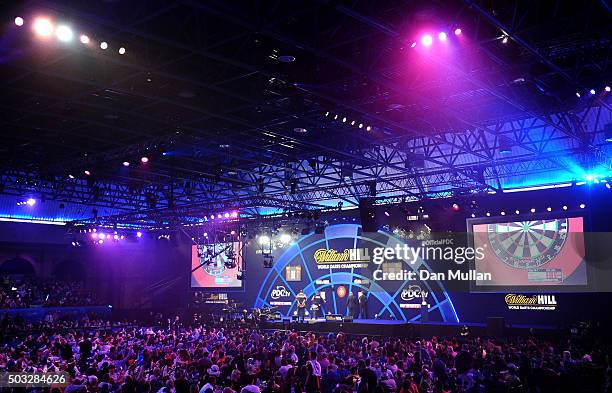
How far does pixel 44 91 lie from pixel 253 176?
11.0 meters

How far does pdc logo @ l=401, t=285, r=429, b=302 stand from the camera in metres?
25.0

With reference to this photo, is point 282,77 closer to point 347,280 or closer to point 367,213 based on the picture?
point 367,213

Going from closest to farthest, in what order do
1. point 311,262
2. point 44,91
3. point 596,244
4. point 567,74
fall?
point 567,74, point 44,91, point 596,244, point 311,262

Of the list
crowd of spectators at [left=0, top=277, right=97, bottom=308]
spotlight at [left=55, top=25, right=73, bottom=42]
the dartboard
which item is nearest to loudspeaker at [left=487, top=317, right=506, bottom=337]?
the dartboard

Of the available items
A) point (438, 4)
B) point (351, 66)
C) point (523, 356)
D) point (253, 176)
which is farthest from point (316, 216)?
point (438, 4)

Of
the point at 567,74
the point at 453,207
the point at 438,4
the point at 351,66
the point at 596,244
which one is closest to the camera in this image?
the point at 438,4

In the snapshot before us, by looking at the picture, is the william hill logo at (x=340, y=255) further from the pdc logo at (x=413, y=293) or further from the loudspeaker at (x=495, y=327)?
the loudspeaker at (x=495, y=327)

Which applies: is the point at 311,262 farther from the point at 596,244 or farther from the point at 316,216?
the point at 596,244

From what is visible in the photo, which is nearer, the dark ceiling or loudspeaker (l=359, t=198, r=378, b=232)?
the dark ceiling

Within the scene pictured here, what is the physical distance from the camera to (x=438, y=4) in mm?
8820

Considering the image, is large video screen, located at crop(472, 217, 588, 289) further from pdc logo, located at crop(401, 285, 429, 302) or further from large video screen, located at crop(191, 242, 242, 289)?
large video screen, located at crop(191, 242, 242, 289)

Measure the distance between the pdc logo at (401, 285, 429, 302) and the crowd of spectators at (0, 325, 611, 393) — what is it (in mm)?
7675

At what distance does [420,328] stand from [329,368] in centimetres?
993

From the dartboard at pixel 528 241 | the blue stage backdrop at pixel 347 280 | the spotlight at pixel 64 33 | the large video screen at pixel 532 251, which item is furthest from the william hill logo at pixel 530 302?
the spotlight at pixel 64 33
